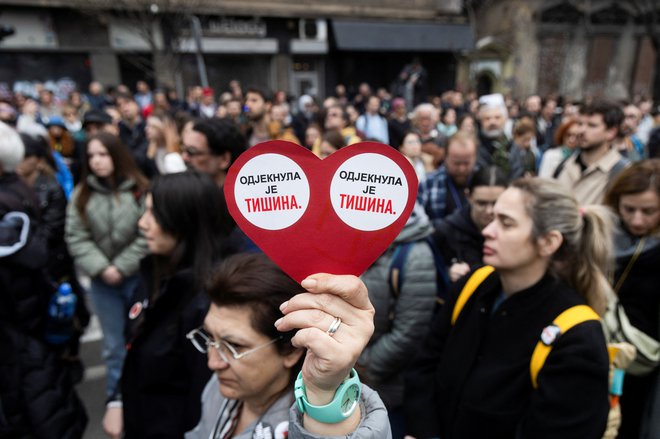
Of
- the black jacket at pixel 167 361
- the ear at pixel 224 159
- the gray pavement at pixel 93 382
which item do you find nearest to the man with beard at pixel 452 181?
the ear at pixel 224 159

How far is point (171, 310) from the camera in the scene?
1863 millimetres

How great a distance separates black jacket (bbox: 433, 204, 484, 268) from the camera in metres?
2.67

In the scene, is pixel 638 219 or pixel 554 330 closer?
pixel 554 330

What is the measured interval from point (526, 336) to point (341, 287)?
1.06 m

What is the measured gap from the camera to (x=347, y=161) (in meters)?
0.88

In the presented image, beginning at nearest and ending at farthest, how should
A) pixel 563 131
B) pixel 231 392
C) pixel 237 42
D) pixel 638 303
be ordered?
1. pixel 231 392
2. pixel 638 303
3. pixel 563 131
4. pixel 237 42

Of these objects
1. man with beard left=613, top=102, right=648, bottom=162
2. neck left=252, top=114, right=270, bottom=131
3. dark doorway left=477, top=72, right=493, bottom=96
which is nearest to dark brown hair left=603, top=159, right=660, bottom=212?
man with beard left=613, top=102, right=648, bottom=162

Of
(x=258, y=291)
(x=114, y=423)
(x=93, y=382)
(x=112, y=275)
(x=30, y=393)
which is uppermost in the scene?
(x=258, y=291)

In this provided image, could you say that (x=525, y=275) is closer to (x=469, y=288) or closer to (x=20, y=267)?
(x=469, y=288)

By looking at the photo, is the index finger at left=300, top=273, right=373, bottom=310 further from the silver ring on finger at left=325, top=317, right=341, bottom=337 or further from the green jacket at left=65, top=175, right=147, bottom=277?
the green jacket at left=65, top=175, right=147, bottom=277

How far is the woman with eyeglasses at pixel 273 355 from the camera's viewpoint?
866mm

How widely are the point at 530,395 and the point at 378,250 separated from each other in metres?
1.06

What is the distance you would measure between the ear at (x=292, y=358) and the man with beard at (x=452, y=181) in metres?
2.30

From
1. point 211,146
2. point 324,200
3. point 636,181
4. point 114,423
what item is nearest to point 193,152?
point 211,146
